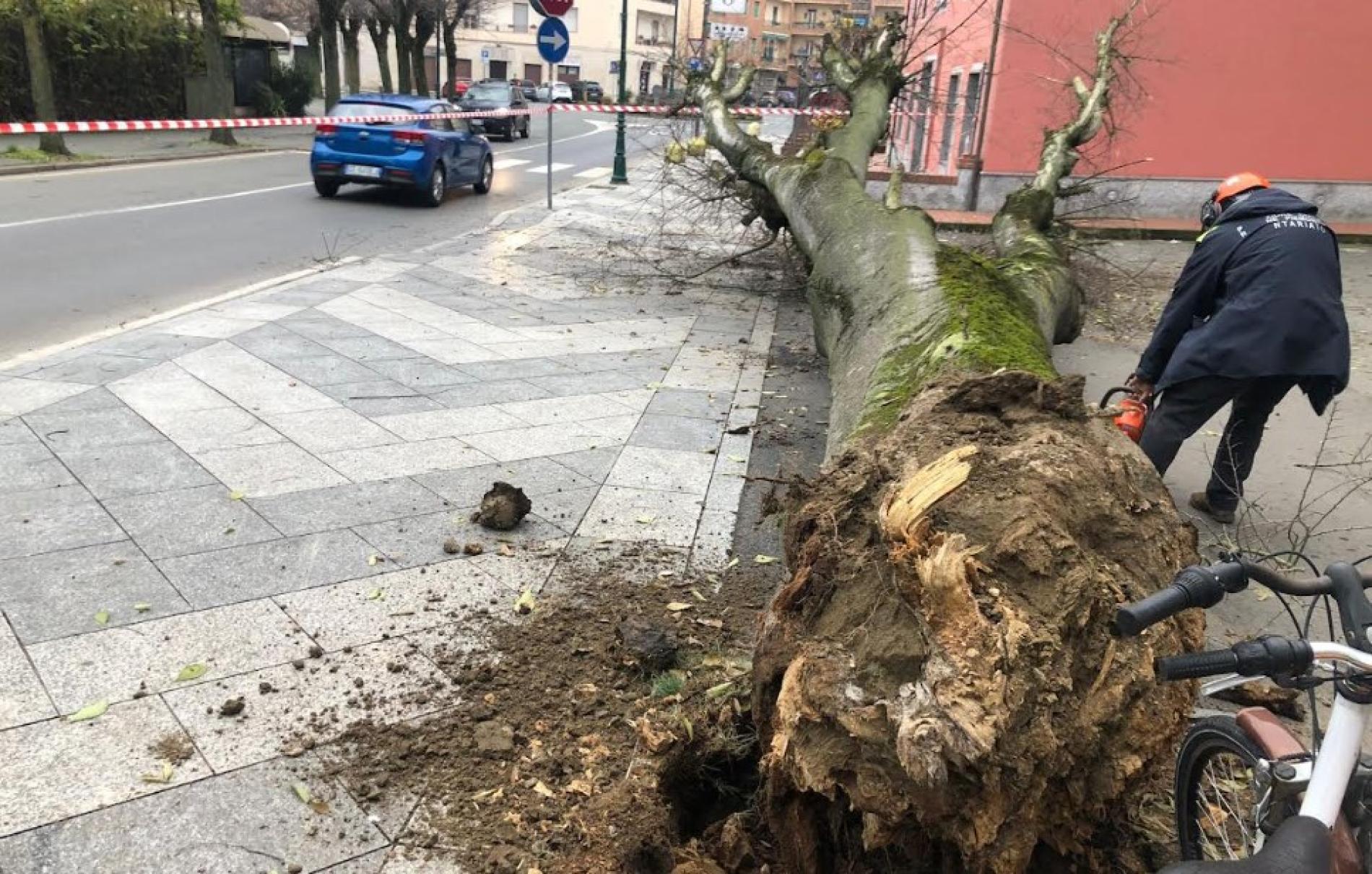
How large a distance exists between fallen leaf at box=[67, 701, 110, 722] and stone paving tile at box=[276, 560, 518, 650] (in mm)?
656

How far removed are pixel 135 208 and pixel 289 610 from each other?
12.8 metres

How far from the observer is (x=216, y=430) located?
5.31m

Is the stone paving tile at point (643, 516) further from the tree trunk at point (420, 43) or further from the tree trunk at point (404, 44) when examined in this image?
the tree trunk at point (420, 43)

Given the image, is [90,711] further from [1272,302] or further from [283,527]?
[1272,302]

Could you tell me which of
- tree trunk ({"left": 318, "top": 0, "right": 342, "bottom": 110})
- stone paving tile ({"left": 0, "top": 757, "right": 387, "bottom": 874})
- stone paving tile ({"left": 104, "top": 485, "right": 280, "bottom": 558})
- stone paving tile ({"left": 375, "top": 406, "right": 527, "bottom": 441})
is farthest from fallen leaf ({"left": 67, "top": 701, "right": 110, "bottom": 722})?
tree trunk ({"left": 318, "top": 0, "right": 342, "bottom": 110})

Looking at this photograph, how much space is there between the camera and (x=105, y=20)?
25500 mm

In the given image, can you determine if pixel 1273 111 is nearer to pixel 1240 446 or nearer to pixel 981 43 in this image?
pixel 981 43

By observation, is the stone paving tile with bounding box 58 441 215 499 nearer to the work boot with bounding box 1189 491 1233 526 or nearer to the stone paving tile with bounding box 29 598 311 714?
the stone paving tile with bounding box 29 598 311 714

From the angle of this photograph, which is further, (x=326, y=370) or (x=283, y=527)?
(x=326, y=370)

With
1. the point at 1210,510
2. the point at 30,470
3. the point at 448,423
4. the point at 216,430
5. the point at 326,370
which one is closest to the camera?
the point at 30,470

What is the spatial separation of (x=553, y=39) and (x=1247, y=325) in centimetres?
1339

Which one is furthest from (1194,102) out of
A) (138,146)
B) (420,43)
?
(420,43)

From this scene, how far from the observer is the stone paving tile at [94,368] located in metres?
6.06

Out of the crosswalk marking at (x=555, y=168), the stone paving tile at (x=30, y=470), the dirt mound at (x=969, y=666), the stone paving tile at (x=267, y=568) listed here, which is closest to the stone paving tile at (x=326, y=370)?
the stone paving tile at (x=30, y=470)
